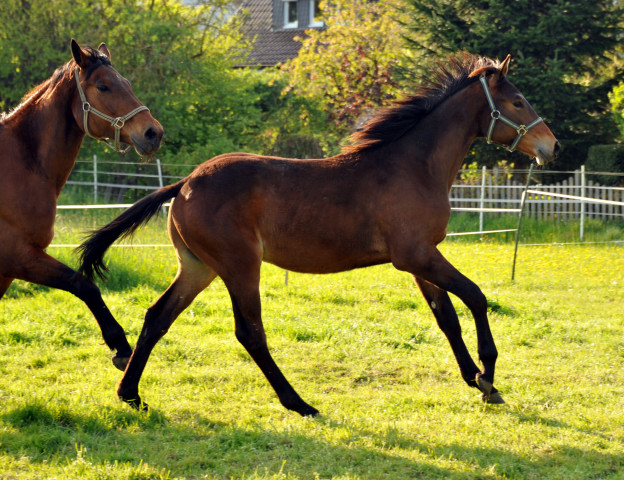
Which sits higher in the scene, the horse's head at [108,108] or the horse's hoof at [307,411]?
the horse's head at [108,108]

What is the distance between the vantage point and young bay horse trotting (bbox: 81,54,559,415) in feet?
16.3

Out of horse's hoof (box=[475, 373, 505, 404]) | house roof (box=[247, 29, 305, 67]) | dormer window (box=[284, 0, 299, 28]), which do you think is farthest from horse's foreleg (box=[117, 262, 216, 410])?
dormer window (box=[284, 0, 299, 28])

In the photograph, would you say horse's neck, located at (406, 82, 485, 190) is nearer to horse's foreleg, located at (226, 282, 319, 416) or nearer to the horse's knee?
horse's foreleg, located at (226, 282, 319, 416)

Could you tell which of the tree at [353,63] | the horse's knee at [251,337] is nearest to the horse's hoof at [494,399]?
the horse's knee at [251,337]

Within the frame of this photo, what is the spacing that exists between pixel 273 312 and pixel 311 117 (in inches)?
569

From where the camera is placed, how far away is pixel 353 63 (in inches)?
789

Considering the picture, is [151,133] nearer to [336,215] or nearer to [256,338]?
[336,215]

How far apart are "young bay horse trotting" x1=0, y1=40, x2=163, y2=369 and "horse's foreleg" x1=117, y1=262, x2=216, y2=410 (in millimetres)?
133

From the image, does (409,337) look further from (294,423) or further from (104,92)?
(104,92)

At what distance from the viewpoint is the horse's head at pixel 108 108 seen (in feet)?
16.4

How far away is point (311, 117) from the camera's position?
21.6 meters

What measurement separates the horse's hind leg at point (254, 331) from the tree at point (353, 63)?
14786 millimetres

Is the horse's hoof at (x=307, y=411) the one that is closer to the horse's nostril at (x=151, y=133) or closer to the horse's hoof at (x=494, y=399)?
the horse's hoof at (x=494, y=399)

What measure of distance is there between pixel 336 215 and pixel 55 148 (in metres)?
2.02
